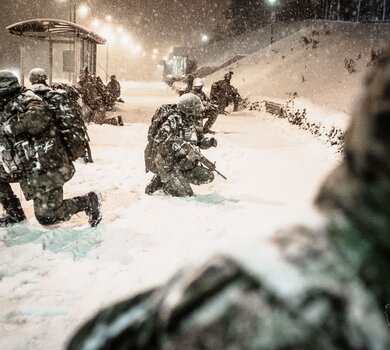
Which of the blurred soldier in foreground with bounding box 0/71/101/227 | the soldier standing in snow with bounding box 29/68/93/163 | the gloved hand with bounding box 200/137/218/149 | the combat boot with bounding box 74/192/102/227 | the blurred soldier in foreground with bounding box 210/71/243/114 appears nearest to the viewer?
the blurred soldier in foreground with bounding box 0/71/101/227

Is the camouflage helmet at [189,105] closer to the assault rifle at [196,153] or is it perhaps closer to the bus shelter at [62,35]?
the assault rifle at [196,153]

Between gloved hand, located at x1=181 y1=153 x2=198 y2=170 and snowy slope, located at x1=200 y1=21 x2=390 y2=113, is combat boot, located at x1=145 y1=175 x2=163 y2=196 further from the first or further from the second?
snowy slope, located at x1=200 y1=21 x2=390 y2=113

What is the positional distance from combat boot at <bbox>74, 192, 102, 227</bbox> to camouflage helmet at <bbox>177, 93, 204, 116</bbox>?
5.83ft

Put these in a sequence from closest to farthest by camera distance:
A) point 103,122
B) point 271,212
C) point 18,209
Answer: point 18,209 → point 271,212 → point 103,122

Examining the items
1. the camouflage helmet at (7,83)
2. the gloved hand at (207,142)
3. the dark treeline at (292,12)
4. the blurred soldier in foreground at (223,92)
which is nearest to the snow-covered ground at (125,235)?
the gloved hand at (207,142)

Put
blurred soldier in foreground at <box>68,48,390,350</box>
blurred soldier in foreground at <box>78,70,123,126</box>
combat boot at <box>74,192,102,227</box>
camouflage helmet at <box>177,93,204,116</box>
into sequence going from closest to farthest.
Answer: blurred soldier in foreground at <box>68,48,390,350</box>
combat boot at <box>74,192,102,227</box>
camouflage helmet at <box>177,93,204,116</box>
blurred soldier in foreground at <box>78,70,123,126</box>

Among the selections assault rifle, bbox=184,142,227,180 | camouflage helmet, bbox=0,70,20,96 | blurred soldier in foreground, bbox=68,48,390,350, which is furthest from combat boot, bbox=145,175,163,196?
blurred soldier in foreground, bbox=68,48,390,350

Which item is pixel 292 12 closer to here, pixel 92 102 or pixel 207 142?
pixel 92 102

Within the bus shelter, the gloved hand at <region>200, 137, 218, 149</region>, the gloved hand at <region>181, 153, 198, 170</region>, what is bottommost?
the gloved hand at <region>181, 153, 198, 170</region>

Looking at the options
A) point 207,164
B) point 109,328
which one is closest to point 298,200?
point 207,164

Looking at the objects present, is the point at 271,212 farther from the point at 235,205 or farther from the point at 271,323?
the point at 271,323

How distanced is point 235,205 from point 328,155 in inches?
172

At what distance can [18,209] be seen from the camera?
4871 millimetres

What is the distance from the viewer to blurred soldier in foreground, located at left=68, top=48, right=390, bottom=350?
0.74 meters
